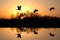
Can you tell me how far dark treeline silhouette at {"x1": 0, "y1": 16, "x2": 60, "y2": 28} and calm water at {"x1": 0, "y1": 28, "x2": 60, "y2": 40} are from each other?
0.22ft

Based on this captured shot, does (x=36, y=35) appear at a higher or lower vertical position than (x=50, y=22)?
lower

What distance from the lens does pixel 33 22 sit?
218cm

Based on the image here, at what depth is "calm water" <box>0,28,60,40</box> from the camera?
204 cm

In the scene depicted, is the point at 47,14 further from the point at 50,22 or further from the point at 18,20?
the point at 18,20

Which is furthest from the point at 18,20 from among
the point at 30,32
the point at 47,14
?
the point at 47,14

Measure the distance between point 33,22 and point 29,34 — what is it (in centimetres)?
18

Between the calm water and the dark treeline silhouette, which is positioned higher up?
the dark treeline silhouette

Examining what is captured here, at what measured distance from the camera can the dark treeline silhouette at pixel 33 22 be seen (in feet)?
6.98

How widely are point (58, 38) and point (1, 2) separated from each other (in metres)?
0.75

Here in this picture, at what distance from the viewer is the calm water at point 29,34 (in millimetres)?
2045

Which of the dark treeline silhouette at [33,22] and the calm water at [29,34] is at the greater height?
the dark treeline silhouette at [33,22]

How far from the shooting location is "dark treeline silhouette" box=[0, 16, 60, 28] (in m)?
2.13

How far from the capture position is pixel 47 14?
212 cm

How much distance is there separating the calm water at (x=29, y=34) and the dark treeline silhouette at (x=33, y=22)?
0.07m
